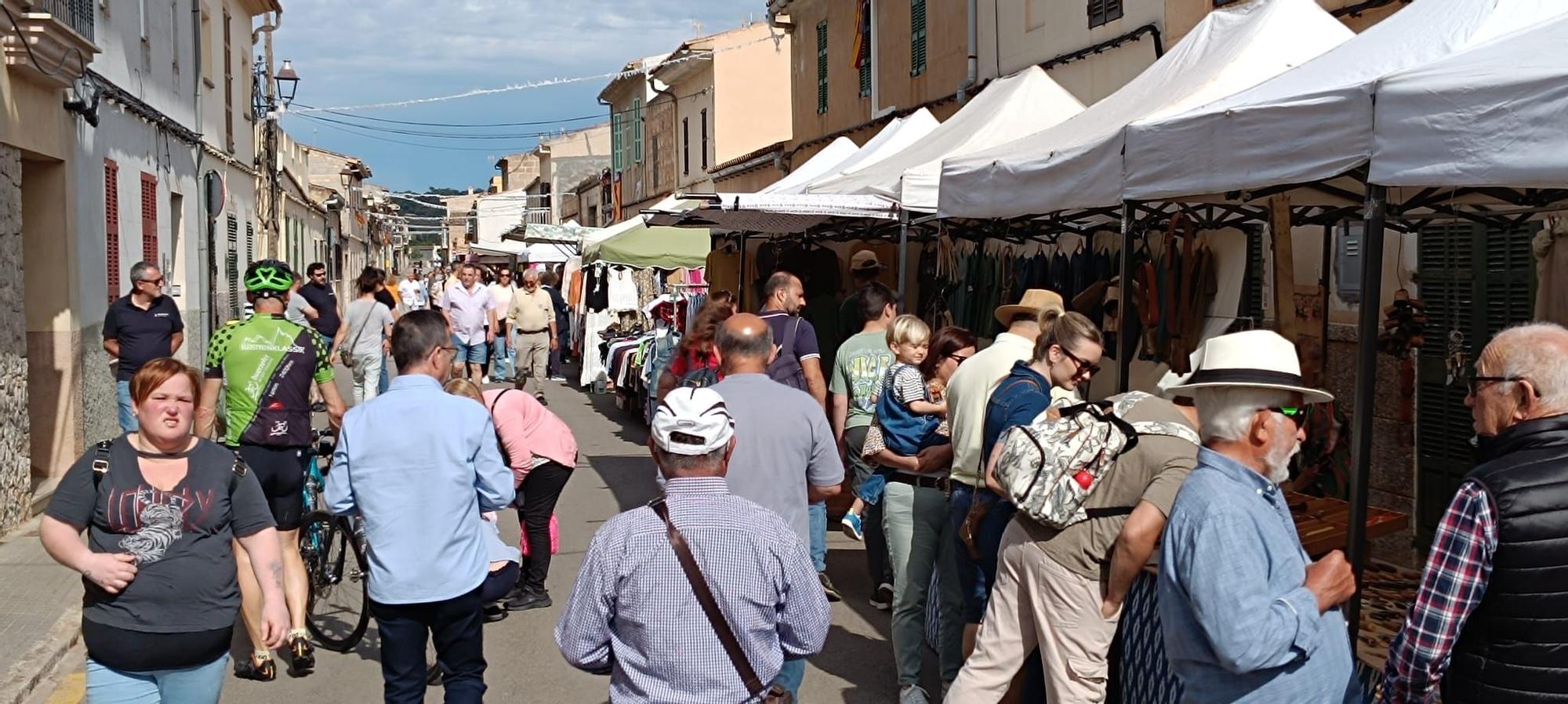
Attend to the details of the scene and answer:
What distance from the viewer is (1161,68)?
8.08 meters

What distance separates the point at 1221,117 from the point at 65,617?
6507mm

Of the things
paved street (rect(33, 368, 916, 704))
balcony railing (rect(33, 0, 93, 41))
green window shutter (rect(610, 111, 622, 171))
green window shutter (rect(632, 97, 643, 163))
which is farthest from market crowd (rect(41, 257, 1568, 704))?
green window shutter (rect(610, 111, 622, 171))

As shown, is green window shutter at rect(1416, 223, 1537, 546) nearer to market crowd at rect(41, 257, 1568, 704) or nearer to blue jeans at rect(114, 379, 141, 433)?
market crowd at rect(41, 257, 1568, 704)

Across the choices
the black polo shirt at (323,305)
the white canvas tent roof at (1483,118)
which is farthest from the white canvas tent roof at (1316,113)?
the black polo shirt at (323,305)

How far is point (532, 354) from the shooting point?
17.1 meters

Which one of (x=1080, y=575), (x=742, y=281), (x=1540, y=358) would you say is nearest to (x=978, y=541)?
(x=1080, y=575)

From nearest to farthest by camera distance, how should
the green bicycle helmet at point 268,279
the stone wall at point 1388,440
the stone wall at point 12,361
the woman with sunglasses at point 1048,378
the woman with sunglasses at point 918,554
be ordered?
the woman with sunglasses at point 1048,378 → the woman with sunglasses at point 918,554 → the green bicycle helmet at point 268,279 → the stone wall at point 1388,440 → the stone wall at point 12,361

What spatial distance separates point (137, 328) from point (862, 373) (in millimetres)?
6177

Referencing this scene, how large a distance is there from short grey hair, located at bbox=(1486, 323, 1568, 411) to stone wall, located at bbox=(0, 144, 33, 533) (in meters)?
9.52

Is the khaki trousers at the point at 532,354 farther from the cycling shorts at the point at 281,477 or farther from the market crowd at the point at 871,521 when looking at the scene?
the cycling shorts at the point at 281,477

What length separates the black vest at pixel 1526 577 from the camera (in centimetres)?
307

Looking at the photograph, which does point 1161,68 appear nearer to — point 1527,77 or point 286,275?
point 1527,77

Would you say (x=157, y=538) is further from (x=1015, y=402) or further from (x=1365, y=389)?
(x=1365, y=389)

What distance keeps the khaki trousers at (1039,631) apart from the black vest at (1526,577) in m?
1.42
